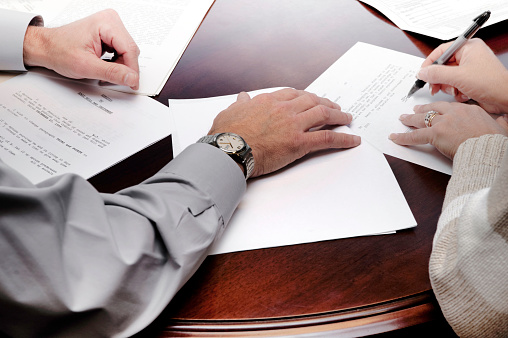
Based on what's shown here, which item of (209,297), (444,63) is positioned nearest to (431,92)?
(444,63)

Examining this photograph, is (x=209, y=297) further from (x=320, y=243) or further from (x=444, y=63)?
(x=444, y=63)

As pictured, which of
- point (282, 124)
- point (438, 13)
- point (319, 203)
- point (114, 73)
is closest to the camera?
point (319, 203)

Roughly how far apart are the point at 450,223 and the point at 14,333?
538 mm

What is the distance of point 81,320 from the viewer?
535mm

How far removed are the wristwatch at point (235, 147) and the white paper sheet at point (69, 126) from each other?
0.41 feet

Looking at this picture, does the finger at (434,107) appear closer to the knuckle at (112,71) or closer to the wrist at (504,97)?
the wrist at (504,97)

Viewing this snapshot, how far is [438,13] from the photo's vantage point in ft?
3.71

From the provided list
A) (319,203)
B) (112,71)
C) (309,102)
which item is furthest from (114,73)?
(319,203)

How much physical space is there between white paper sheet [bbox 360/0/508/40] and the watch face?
0.56 m

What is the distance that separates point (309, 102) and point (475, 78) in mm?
313

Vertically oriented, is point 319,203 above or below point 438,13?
below

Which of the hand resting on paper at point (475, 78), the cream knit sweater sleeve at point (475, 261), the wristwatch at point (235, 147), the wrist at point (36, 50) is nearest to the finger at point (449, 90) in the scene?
the hand resting on paper at point (475, 78)

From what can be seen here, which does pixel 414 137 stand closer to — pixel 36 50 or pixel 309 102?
pixel 309 102

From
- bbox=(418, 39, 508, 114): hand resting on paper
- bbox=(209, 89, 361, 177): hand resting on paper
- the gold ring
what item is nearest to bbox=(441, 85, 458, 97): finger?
bbox=(418, 39, 508, 114): hand resting on paper
